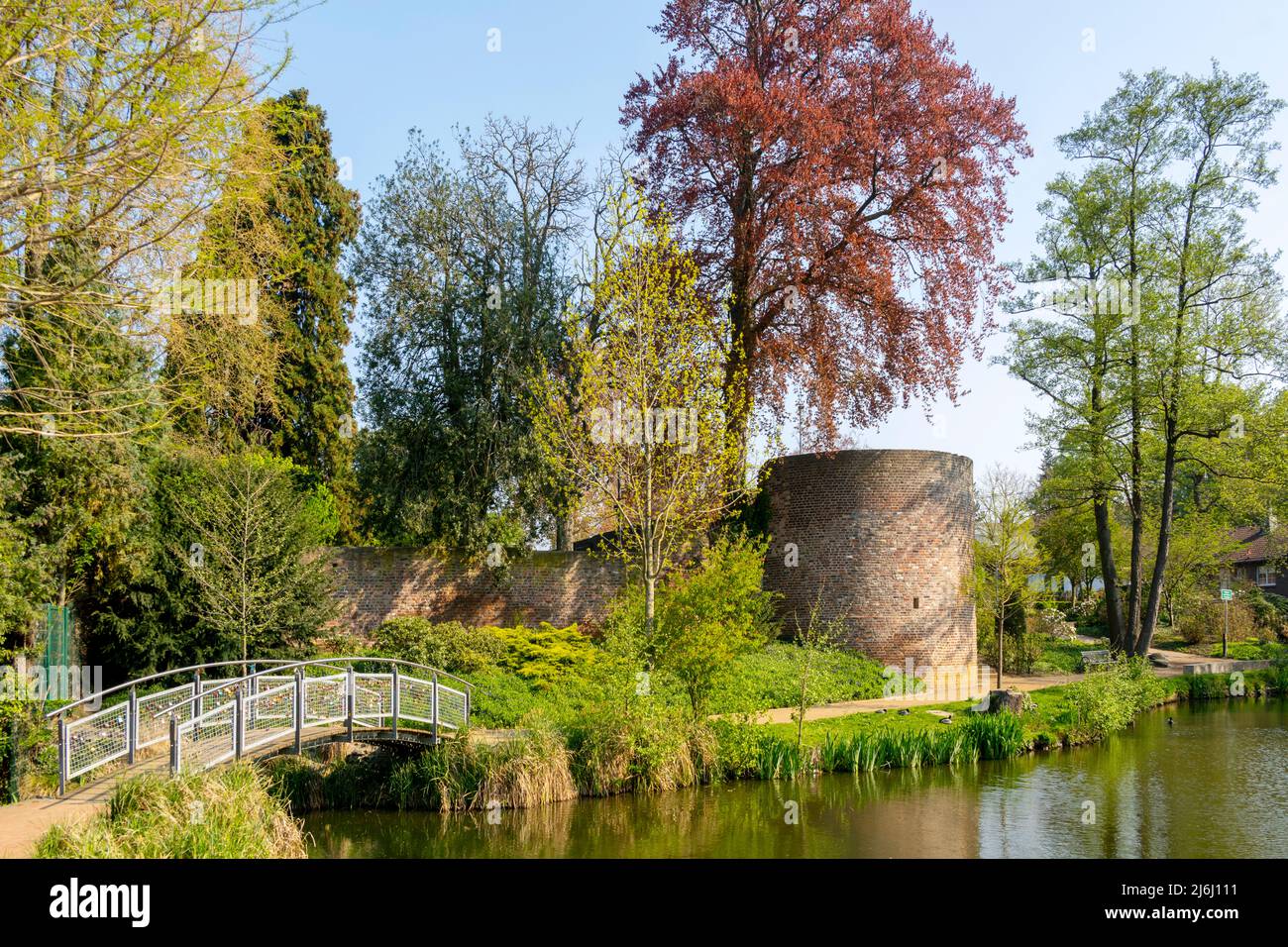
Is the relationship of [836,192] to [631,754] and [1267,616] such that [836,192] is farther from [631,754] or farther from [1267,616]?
[1267,616]

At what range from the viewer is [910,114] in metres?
20.4

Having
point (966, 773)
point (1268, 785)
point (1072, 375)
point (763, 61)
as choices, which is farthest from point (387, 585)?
point (1072, 375)

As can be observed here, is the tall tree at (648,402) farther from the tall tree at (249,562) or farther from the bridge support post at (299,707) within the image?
the bridge support post at (299,707)

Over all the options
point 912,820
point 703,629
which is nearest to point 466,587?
point 703,629

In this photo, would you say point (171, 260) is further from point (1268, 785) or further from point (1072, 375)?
point (1072, 375)

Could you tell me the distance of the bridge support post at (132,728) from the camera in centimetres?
1081

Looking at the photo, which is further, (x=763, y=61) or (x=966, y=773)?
(x=763, y=61)

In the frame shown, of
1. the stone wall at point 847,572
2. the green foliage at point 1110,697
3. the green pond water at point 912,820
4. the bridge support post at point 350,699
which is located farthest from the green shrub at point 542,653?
the green foliage at point 1110,697

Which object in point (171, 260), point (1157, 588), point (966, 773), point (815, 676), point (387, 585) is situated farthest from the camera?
point (1157, 588)

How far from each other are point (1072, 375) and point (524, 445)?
1444 centimetres

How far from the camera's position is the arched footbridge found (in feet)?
35.6

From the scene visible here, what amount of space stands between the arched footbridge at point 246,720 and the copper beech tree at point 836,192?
29.8 ft
